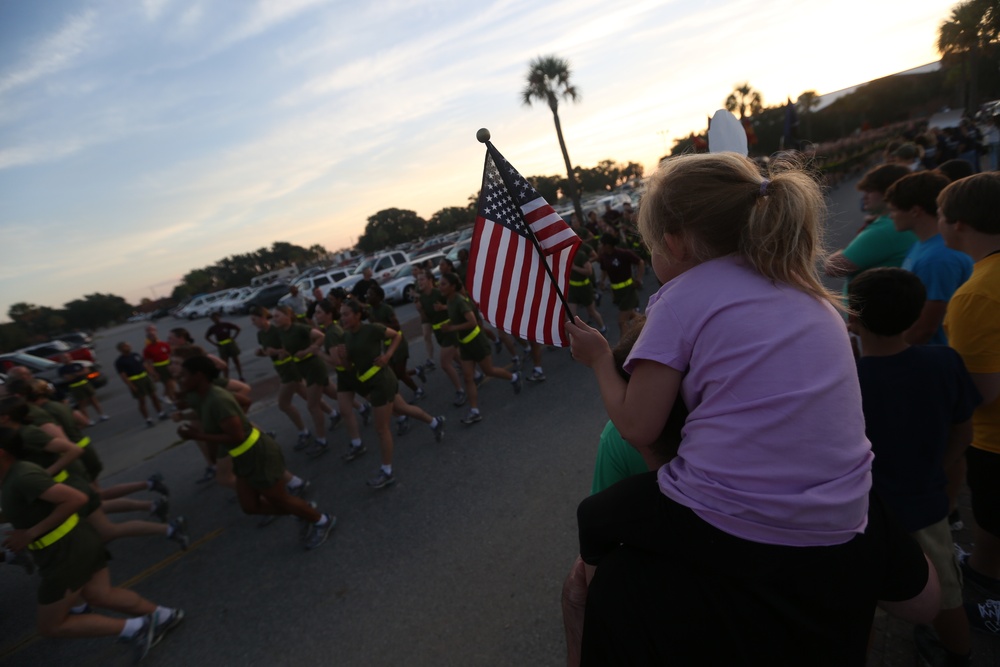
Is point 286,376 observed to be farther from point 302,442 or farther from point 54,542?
point 54,542

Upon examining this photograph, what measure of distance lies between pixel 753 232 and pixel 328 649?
3511mm

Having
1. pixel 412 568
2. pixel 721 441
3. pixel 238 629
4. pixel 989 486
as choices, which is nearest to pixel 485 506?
pixel 412 568

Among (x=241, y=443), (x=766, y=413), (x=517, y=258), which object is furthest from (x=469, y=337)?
(x=766, y=413)

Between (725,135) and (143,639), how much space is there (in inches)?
189

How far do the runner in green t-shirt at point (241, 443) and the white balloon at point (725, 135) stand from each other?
12.6 ft

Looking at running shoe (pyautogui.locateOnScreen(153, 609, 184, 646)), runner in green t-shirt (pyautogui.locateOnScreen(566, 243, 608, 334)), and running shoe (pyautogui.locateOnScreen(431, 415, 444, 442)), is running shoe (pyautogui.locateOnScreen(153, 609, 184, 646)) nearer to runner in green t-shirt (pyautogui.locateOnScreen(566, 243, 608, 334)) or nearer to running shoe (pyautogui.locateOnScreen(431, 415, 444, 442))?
running shoe (pyautogui.locateOnScreen(431, 415, 444, 442))

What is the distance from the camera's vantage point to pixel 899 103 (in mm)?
50375

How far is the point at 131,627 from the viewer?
3533 millimetres

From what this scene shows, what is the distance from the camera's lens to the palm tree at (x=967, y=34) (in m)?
31.0

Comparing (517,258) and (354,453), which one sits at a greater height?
(517,258)

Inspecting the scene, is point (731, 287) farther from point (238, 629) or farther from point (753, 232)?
point (238, 629)

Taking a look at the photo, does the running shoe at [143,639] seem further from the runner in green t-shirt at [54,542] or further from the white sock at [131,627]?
the runner in green t-shirt at [54,542]

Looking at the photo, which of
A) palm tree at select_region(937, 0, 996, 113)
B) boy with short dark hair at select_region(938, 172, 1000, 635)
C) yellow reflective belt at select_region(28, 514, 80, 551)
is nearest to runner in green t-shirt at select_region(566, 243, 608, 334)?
boy with short dark hair at select_region(938, 172, 1000, 635)

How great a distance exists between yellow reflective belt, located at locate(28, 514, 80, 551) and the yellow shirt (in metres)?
5.13
